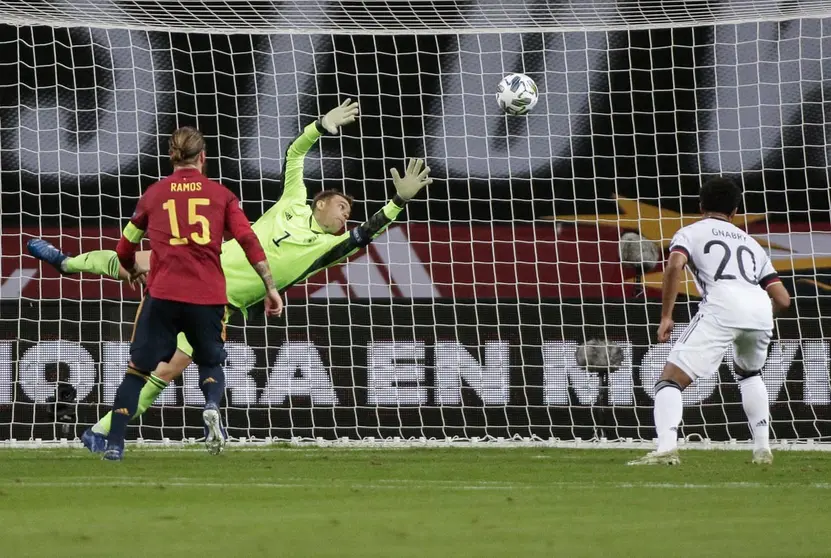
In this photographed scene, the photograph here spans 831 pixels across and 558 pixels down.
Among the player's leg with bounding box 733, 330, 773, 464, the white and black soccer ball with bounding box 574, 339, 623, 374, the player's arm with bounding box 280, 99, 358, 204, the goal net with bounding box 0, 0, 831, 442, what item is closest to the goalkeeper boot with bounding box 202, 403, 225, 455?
the player's arm with bounding box 280, 99, 358, 204

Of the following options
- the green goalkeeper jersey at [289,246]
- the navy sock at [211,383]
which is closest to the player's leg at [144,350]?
the navy sock at [211,383]

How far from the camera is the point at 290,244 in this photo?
915 cm

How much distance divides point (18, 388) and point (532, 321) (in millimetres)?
4042

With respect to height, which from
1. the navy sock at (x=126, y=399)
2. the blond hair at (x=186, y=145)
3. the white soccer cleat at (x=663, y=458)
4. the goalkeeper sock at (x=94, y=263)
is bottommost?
the white soccer cleat at (x=663, y=458)

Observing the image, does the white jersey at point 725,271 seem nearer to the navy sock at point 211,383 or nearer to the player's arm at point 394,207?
the player's arm at point 394,207

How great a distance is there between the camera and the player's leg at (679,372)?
7852 millimetres

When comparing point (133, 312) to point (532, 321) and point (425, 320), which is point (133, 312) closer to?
point (425, 320)

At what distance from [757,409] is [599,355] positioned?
3438mm

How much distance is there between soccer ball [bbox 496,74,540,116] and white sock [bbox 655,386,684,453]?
309 centimetres

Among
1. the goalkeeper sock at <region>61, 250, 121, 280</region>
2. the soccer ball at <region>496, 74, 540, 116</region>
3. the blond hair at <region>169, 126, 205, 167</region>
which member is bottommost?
the goalkeeper sock at <region>61, 250, 121, 280</region>

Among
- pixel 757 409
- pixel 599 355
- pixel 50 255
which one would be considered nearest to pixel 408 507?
pixel 757 409

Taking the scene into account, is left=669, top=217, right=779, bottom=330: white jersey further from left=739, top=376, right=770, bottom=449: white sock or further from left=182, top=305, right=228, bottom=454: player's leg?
left=182, top=305, right=228, bottom=454: player's leg

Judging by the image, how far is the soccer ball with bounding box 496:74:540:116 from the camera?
33.8ft

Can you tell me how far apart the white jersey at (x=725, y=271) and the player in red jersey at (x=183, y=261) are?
2268mm
